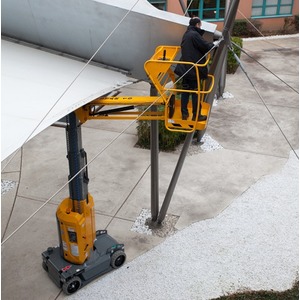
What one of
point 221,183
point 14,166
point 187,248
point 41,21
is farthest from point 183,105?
point 14,166

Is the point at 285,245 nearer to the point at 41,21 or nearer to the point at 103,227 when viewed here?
the point at 103,227

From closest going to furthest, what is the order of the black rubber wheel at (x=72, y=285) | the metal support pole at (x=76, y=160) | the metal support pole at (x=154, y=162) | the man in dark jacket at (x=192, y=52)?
the man in dark jacket at (x=192, y=52)
the metal support pole at (x=76, y=160)
the black rubber wheel at (x=72, y=285)
the metal support pole at (x=154, y=162)

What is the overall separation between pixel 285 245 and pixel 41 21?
26.8 ft

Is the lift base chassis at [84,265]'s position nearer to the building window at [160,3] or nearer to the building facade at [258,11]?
the building window at [160,3]

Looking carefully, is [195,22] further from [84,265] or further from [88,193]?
[84,265]

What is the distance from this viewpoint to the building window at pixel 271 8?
33.8 metres

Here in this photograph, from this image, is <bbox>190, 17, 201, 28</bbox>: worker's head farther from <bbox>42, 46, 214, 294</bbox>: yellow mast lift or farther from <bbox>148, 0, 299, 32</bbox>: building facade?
<bbox>148, 0, 299, 32</bbox>: building facade

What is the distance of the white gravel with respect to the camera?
1051 centimetres

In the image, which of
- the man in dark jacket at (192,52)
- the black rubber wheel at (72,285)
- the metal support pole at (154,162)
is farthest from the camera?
the metal support pole at (154,162)

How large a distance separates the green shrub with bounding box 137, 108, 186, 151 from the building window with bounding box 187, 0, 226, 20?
17263mm

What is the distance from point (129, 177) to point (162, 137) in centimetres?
238

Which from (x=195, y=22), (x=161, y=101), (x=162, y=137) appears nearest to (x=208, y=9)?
(x=162, y=137)

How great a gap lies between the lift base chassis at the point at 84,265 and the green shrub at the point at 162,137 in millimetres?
6124

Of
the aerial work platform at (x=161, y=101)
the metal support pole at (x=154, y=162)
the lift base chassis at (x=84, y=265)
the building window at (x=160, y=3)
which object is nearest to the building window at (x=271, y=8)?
the building window at (x=160, y=3)
